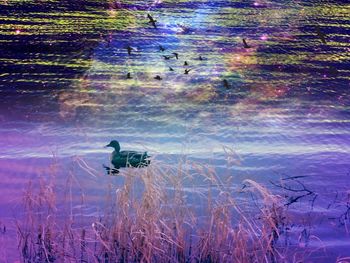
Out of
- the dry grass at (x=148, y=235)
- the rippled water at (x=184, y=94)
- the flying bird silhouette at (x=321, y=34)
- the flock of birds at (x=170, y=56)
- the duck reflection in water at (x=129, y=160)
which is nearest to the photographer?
the dry grass at (x=148, y=235)

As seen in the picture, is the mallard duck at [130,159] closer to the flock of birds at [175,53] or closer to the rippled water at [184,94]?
the rippled water at [184,94]

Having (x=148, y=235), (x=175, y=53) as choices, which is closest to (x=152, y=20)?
(x=175, y=53)

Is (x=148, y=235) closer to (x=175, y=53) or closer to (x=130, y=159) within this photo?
(x=130, y=159)

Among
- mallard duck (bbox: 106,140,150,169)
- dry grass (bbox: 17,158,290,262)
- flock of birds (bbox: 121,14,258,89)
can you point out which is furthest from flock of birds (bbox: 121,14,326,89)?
dry grass (bbox: 17,158,290,262)

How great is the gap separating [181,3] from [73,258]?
39.7 ft

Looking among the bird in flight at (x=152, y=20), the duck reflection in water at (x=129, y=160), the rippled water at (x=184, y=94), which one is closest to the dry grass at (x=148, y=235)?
the rippled water at (x=184, y=94)

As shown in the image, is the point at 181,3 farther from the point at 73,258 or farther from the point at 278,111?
the point at 73,258

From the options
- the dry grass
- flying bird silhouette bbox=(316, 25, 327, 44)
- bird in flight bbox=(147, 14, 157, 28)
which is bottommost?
flying bird silhouette bbox=(316, 25, 327, 44)

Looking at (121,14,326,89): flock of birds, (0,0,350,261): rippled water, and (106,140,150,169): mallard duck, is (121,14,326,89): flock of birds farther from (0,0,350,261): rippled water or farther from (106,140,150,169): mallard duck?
(106,140,150,169): mallard duck

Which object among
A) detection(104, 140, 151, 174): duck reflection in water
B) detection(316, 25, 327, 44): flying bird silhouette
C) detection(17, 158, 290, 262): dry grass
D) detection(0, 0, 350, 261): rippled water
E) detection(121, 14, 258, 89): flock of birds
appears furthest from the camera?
detection(316, 25, 327, 44): flying bird silhouette

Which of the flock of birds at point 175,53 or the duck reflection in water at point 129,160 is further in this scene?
the flock of birds at point 175,53

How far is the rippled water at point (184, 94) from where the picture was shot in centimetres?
667

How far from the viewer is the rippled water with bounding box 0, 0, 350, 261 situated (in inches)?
262

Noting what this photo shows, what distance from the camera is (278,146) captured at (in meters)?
7.34
